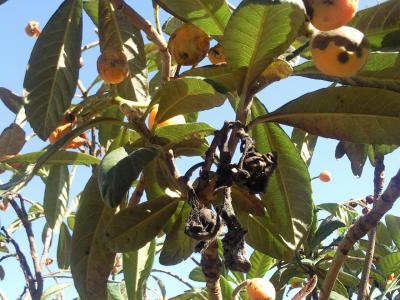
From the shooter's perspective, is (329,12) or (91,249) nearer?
(329,12)

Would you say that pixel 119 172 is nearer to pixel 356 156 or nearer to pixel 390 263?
pixel 356 156

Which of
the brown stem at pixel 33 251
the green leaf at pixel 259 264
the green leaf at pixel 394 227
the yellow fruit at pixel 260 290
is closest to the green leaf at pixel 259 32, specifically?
the yellow fruit at pixel 260 290

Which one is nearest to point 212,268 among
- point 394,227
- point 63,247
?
point 394,227

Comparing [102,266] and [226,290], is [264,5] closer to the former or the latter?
[102,266]

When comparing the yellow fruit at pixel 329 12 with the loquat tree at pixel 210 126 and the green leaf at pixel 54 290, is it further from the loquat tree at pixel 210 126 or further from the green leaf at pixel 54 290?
the green leaf at pixel 54 290

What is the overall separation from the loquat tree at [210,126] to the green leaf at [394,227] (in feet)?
3.14

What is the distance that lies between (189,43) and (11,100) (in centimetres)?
80

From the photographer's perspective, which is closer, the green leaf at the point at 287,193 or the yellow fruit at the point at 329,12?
the yellow fruit at the point at 329,12

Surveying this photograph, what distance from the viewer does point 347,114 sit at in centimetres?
128

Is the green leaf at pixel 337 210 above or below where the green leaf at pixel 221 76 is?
above

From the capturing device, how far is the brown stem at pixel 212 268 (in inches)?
45.1

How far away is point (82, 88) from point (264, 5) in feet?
3.35

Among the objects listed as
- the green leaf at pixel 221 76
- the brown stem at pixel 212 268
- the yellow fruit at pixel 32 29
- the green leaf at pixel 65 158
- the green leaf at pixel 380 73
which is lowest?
the brown stem at pixel 212 268

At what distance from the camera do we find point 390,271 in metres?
2.40
